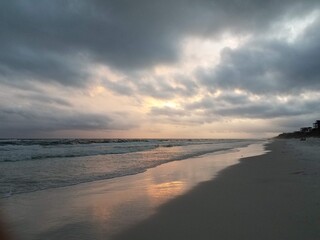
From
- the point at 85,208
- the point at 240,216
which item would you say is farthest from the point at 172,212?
the point at 85,208

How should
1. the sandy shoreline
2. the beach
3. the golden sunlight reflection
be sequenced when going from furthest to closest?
the golden sunlight reflection
the beach
the sandy shoreline

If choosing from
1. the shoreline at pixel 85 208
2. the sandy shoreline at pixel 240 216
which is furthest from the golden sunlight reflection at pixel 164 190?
the sandy shoreline at pixel 240 216

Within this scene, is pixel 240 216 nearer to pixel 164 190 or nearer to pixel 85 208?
pixel 85 208

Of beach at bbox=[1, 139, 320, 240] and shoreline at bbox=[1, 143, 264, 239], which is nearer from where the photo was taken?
beach at bbox=[1, 139, 320, 240]

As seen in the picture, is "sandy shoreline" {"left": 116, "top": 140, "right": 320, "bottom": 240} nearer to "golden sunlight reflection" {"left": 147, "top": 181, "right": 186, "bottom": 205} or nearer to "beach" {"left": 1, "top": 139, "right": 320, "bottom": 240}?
"beach" {"left": 1, "top": 139, "right": 320, "bottom": 240}

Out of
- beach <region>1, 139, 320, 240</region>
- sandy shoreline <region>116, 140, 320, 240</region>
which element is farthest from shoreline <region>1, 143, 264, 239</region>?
sandy shoreline <region>116, 140, 320, 240</region>

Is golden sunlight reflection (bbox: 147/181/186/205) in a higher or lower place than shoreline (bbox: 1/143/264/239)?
higher

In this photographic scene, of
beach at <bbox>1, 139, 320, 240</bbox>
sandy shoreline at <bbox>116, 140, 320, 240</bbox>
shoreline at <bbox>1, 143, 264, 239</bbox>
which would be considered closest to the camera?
sandy shoreline at <bbox>116, 140, 320, 240</bbox>

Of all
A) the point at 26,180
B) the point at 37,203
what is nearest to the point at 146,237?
the point at 37,203

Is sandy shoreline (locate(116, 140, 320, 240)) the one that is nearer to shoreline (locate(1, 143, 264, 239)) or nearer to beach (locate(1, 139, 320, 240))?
beach (locate(1, 139, 320, 240))

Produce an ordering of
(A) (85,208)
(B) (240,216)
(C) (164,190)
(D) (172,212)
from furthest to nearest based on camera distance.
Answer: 1. (C) (164,190)
2. (A) (85,208)
3. (D) (172,212)
4. (B) (240,216)

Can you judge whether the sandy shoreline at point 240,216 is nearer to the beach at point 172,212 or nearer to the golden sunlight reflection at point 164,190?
the beach at point 172,212

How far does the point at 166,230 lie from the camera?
609cm

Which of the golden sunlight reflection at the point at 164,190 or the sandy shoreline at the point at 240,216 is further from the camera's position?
the golden sunlight reflection at the point at 164,190
